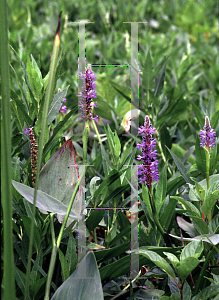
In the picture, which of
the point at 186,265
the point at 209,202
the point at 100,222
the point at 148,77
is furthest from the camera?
the point at 148,77

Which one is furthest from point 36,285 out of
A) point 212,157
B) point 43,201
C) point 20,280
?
point 212,157

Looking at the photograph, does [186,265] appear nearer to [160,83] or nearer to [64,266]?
[64,266]

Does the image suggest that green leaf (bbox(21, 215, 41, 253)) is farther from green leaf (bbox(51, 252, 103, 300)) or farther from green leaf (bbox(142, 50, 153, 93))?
green leaf (bbox(142, 50, 153, 93))

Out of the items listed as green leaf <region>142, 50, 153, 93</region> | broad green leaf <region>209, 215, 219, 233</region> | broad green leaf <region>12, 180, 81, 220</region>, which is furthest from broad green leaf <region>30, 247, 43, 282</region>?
green leaf <region>142, 50, 153, 93</region>

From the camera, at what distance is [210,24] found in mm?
3586

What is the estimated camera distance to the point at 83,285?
0.59 meters

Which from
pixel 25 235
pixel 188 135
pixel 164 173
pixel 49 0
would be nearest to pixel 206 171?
pixel 164 173

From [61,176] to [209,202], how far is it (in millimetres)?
318

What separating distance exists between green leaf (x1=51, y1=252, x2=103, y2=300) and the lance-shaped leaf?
0.40 ft

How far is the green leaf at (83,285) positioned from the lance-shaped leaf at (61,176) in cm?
12

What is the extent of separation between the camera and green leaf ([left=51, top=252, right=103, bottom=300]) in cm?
58

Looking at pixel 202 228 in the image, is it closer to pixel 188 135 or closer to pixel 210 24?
pixel 188 135

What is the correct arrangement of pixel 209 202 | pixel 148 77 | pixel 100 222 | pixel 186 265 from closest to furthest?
pixel 186 265 < pixel 209 202 < pixel 100 222 < pixel 148 77

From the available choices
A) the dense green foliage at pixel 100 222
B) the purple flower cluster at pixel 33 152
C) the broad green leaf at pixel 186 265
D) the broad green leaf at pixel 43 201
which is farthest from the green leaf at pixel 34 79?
the broad green leaf at pixel 186 265
